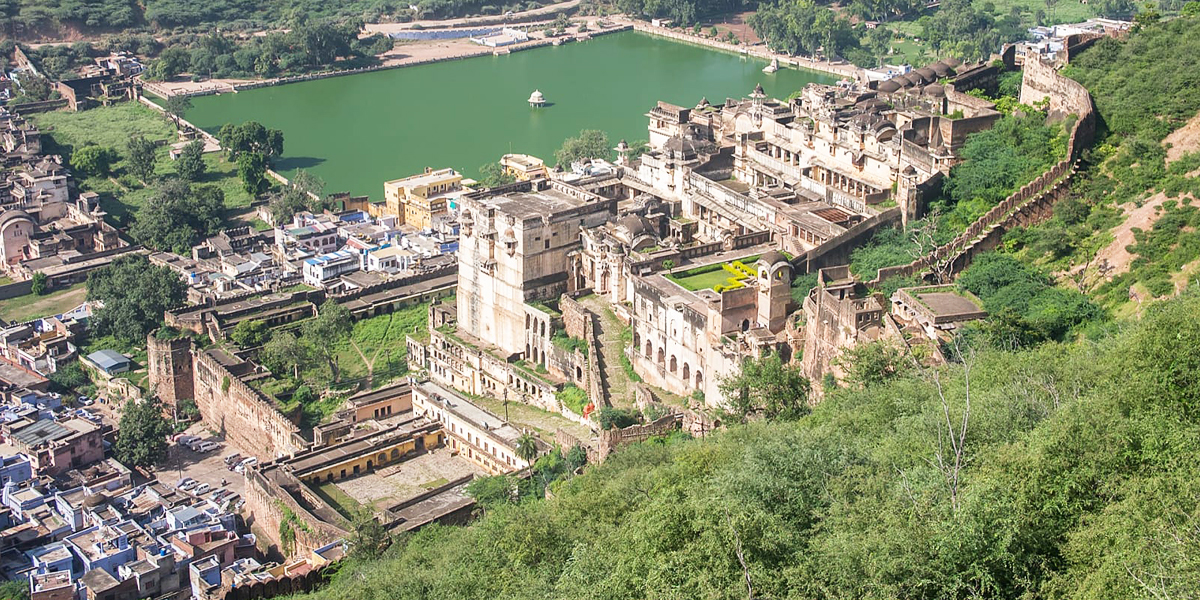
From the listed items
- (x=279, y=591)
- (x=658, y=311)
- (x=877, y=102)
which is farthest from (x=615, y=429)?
(x=877, y=102)

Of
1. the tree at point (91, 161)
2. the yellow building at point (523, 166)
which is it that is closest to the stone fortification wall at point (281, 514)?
the yellow building at point (523, 166)

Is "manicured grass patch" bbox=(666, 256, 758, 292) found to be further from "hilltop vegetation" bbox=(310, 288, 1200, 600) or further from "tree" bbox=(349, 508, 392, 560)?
"hilltop vegetation" bbox=(310, 288, 1200, 600)

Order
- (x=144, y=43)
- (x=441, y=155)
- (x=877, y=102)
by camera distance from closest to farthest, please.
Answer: (x=877, y=102) → (x=441, y=155) → (x=144, y=43)

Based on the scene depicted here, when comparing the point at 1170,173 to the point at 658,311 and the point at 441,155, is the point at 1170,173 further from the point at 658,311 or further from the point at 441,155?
the point at 441,155

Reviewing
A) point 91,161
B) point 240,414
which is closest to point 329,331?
point 240,414

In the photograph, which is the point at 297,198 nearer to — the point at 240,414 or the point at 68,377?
the point at 68,377
